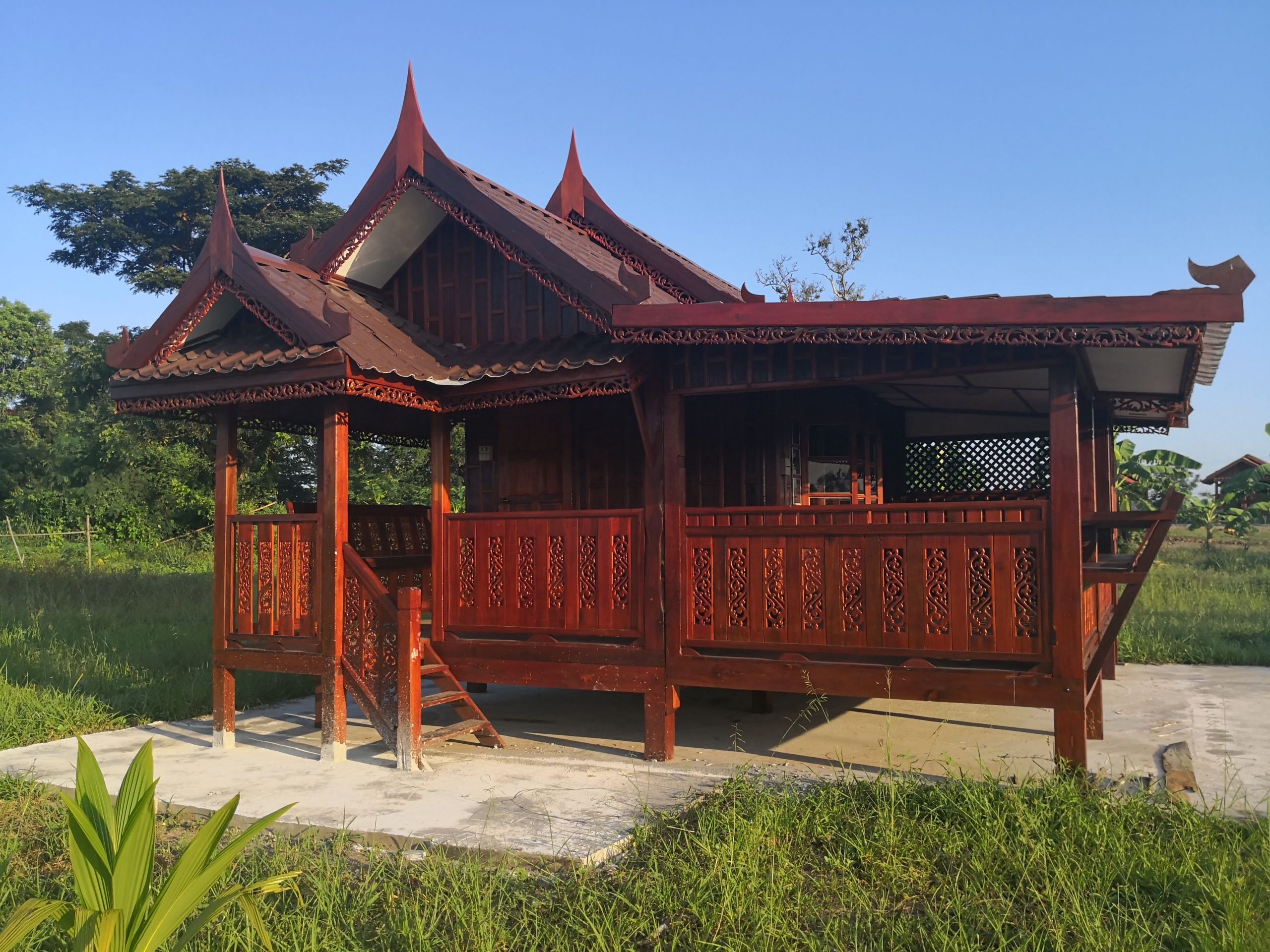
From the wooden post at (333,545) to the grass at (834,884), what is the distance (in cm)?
215

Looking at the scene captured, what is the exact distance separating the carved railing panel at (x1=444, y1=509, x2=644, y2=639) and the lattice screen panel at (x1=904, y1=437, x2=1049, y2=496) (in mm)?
5068

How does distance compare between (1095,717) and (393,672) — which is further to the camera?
(1095,717)

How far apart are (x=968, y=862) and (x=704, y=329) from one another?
3.31m

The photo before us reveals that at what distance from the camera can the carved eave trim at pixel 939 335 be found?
16.5 ft

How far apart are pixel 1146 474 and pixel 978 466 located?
37.1 feet

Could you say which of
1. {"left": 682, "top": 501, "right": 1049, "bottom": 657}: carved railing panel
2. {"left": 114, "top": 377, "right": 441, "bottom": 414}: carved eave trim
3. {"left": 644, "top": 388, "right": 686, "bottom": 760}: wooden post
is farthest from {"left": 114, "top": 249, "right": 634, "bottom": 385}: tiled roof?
{"left": 682, "top": 501, "right": 1049, "bottom": 657}: carved railing panel

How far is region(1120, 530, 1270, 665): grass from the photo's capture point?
36.2ft

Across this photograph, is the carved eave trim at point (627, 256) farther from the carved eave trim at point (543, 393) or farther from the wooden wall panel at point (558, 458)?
the carved eave trim at point (543, 393)

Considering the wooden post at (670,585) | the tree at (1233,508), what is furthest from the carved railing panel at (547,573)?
the tree at (1233,508)

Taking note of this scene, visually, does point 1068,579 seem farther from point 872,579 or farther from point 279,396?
point 279,396

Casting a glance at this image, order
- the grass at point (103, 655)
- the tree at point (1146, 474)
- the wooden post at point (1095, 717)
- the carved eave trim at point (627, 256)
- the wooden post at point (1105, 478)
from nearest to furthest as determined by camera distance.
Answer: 1. the wooden post at point (1095, 717)
2. the grass at point (103, 655)
3. the carved eave trim at point (627, 256)
4. the wooden post at point (1105, 478)
5. the tree at point (1146, 474)

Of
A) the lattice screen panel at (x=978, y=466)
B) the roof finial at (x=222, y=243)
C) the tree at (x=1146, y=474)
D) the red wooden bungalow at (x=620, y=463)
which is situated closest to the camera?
the red wooden bungalow at (x=620, y=463)

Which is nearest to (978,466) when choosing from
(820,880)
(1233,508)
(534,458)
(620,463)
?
(620,463)

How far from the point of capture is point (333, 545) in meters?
7.00
